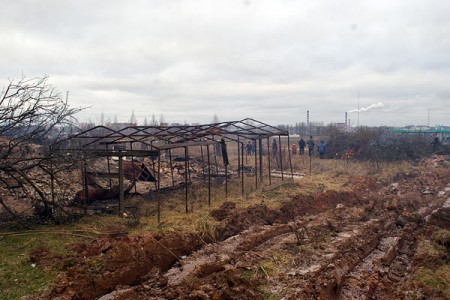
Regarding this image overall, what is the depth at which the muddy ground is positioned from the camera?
6469 millimetres

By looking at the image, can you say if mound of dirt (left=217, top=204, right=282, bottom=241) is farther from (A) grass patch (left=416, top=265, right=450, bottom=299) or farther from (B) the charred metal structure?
(A) grass patch (left=416, top=265, right=450, bottom=299)

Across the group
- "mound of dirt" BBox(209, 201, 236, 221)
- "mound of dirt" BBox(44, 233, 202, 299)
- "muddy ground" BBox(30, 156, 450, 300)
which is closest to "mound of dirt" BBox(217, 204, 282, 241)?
"muddy ground" BBox(30, 156, 450, 300)

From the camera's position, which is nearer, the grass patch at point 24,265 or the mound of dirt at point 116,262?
the grass patch at point 24,265

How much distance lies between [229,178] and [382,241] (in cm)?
956

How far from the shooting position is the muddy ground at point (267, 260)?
255 inches

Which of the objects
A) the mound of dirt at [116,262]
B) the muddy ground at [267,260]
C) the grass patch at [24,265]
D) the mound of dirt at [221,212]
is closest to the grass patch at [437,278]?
the muddy ground at [267,260]

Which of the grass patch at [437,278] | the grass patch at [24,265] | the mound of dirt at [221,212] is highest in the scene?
the grass patch at [24,265]

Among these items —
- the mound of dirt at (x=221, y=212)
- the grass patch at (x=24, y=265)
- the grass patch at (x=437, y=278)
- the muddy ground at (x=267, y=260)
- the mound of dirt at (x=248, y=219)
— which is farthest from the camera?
the mound of dirt at (x=221, y=212)

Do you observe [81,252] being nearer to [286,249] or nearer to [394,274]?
[286,249]

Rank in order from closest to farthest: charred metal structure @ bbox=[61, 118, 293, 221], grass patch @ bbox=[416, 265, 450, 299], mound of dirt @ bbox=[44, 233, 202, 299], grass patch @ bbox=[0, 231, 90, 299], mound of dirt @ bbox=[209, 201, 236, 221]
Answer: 1. grass patch @ bbox=[0, 231, 90, 299]
2. mound of dirt @ bbox=[44, 233, 202, 299]
3. grass patch @ bbox=[416, 265, 450, 299]
4. charred metal structure @ bbox=[61, 118, 293, 221]
5. mound of dirt @ bbox=[209, 201, 236, 221]

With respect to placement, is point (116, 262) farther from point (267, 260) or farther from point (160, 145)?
point (160, 145)

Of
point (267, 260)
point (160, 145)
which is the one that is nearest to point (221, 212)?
point (160, 145)

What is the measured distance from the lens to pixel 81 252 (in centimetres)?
749

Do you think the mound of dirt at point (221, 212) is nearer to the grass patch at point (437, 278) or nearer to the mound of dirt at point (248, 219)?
the mound of dirt at point (248, 219)
